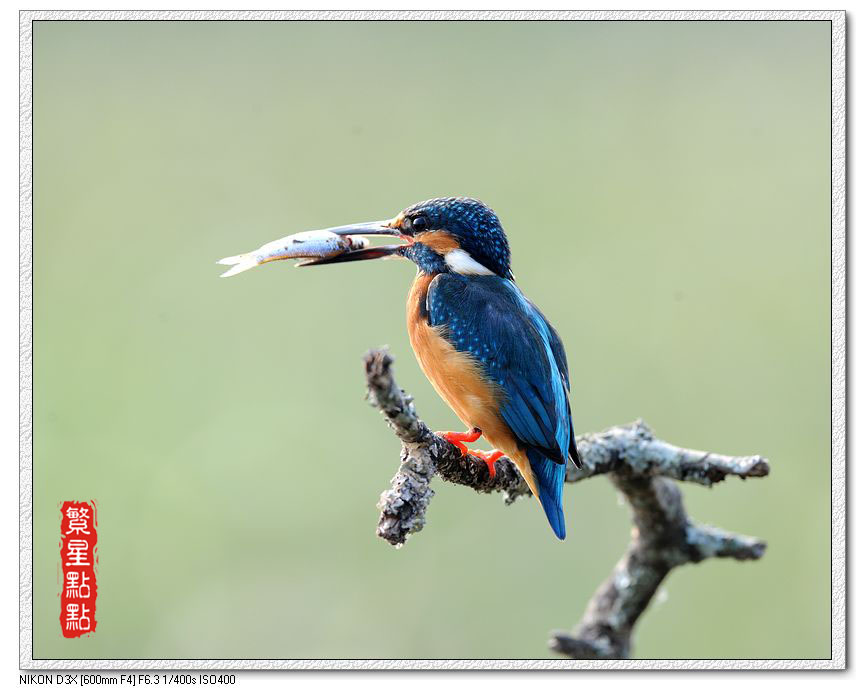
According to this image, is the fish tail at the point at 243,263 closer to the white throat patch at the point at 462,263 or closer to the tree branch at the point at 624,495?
the white throat patch at the point at 462,263

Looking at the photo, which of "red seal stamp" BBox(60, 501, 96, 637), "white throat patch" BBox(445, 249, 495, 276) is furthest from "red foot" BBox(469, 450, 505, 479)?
"red seal stamp" BBox(60, 501, 96, 637)

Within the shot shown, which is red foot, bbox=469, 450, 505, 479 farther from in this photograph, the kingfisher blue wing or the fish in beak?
the fish in beak

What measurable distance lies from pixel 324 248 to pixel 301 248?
0.08 m

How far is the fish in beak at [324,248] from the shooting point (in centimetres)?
259

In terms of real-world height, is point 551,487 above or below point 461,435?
below

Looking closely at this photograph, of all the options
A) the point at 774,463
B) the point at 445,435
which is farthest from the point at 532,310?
the point at 774,463

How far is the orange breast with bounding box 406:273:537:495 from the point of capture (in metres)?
2.48

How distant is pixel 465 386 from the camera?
2.54 meters

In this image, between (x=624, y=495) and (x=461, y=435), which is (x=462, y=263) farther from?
(x=624, y=495)

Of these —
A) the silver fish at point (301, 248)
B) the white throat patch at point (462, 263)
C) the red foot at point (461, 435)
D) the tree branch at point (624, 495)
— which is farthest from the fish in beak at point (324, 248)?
the tree branch at point (624, 495)

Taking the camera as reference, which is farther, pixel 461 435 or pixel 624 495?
pixel 624 495

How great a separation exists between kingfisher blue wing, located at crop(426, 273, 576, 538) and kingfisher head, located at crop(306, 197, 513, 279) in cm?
10

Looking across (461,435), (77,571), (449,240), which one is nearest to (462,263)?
(449,240)

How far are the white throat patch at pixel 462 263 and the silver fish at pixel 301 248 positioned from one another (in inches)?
10.2
